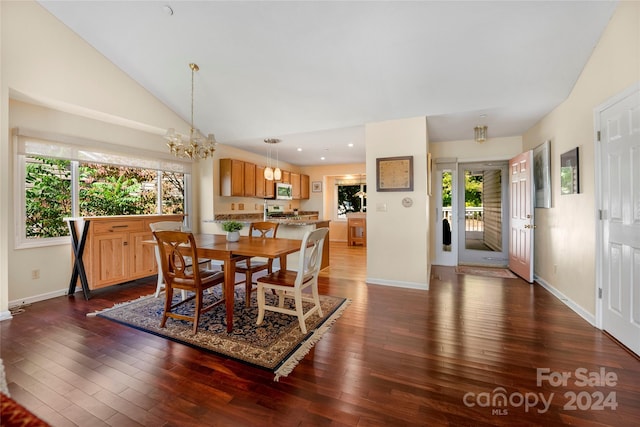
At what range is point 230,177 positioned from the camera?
5188 millimetres

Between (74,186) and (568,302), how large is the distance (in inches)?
248

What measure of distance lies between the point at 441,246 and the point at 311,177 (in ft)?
14.7

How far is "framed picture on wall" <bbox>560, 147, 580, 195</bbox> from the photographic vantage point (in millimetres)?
2875

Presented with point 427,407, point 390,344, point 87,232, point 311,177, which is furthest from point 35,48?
point 311,177

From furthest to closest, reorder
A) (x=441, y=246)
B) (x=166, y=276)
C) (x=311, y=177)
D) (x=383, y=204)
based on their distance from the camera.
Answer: (x=311, y=177), (x=441, y=246), (x=383, y=204), (x=166, y=276)

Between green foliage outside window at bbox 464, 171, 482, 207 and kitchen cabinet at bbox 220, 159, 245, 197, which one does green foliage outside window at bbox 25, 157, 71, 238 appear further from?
green foliage outside window at bbox 464, 171, 482, 207

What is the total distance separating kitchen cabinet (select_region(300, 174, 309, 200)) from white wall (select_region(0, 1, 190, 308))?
435 cm

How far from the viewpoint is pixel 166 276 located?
251 cm

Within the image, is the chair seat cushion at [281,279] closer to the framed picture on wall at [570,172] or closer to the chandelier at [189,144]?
the chandelier at [189,144]

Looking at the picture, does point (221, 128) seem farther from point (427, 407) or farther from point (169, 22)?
point (427, 407)

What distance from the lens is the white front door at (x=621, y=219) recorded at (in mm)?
2123

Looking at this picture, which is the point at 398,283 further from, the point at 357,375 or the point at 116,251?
the point at 116,251

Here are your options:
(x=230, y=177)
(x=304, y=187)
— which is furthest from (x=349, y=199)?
(x=230, y=177)

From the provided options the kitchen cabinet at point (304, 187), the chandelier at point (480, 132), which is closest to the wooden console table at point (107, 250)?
the kitchen cabinet at point (304, 187)
